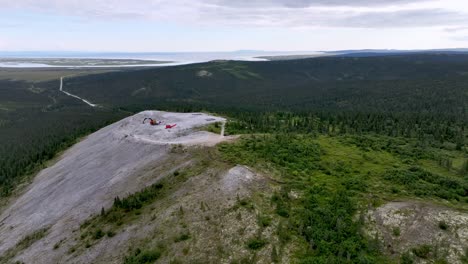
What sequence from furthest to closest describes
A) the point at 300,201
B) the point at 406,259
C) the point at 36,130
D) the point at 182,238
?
the point at 36,130, the point at 300,201, the point at 182,238, the point at 406,259

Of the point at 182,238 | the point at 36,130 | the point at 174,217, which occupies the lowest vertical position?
the point at 36,130

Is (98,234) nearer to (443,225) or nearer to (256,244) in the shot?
(256,244)

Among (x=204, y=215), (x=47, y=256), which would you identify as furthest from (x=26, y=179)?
(x=204, y=215)

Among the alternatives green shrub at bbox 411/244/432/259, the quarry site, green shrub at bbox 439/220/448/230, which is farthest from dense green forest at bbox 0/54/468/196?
green shrub at bbox 411/244/432/259

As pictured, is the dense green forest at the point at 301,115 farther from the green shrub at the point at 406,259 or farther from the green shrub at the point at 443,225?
the green shrub at the point at 406,259

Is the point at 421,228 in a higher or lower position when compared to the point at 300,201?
lower

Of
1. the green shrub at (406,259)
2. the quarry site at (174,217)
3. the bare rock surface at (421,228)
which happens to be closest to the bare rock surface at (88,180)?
the quarry site at (174,217)

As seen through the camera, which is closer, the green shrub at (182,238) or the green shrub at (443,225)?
the green shrub at (443,225)

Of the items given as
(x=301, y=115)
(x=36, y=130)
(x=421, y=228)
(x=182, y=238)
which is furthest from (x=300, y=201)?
(x=36, y=130)

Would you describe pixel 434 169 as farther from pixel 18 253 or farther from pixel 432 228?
pixel 18 253

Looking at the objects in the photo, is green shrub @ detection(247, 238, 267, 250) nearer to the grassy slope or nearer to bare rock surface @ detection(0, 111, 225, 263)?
the grassy slope

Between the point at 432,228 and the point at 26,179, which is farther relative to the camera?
the point at 26,179
